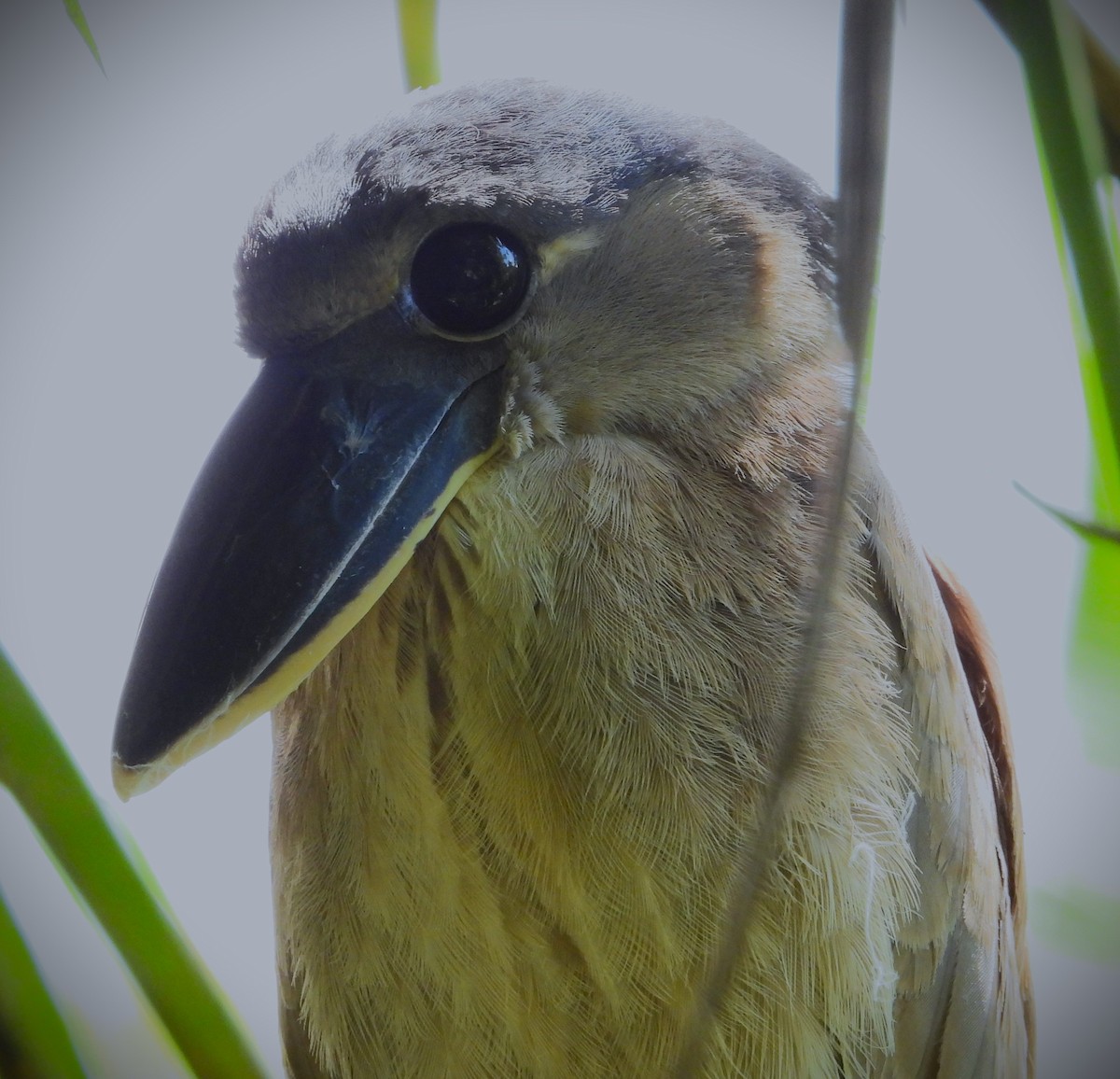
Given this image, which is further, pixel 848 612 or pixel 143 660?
pixel 848 612

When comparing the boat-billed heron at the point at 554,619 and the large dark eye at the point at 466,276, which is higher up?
the large dark eye at the point at 466,276

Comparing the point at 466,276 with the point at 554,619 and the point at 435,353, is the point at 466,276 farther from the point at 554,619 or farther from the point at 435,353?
the point at 554,619

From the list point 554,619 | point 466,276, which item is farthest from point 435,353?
point 554,619

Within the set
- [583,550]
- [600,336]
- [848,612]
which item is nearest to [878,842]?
[848,612]

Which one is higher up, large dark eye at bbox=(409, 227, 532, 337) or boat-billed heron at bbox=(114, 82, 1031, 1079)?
large dark eye at bbox=(409, 227, 532, 337)

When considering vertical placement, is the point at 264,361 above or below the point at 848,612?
above

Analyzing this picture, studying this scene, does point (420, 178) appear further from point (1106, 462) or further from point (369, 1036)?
point (369, 1036)
